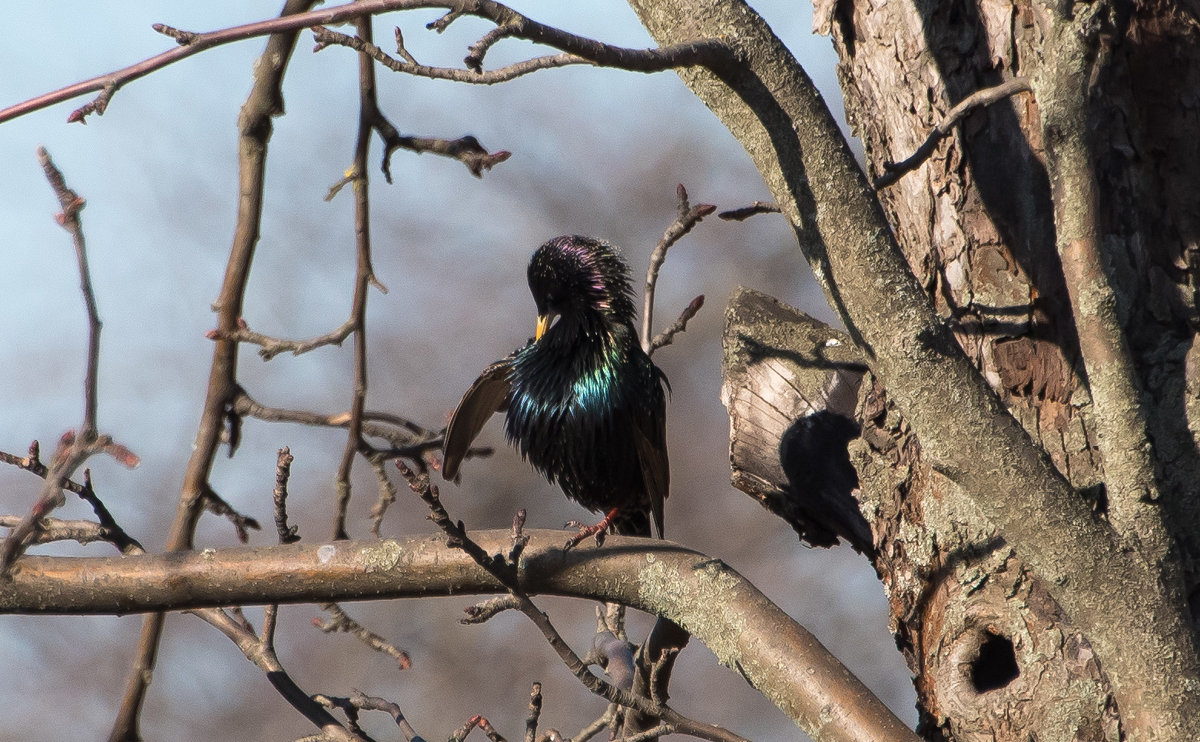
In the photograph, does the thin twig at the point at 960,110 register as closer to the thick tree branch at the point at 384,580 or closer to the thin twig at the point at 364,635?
the thick tree branch at the point at 384,580

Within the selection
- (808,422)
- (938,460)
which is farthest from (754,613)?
(808,422)

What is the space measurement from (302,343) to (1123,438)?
189 centimetres

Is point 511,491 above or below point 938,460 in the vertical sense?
above

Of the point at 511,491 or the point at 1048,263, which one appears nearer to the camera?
the point at 1048,263

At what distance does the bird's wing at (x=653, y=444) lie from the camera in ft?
11.9

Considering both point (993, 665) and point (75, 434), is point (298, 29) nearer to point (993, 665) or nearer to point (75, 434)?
point (75, 434)

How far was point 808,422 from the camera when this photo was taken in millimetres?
2852

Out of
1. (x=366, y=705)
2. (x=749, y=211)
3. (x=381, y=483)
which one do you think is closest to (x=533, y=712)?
(x=366, y=705)

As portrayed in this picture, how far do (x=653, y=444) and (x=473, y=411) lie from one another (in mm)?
589

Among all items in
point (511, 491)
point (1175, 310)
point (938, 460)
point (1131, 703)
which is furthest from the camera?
point (511, 491)

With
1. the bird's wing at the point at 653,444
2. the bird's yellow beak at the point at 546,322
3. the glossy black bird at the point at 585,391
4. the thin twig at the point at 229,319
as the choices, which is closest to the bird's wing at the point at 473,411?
the glossy black bird at the point at 585,391

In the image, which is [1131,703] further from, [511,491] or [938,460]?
[511,491]

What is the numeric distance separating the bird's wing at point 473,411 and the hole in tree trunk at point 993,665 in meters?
1.45

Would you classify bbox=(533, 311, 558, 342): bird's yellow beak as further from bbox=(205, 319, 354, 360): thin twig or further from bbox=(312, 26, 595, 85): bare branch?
bbox=(312, 26, 595, 85): bare branch
